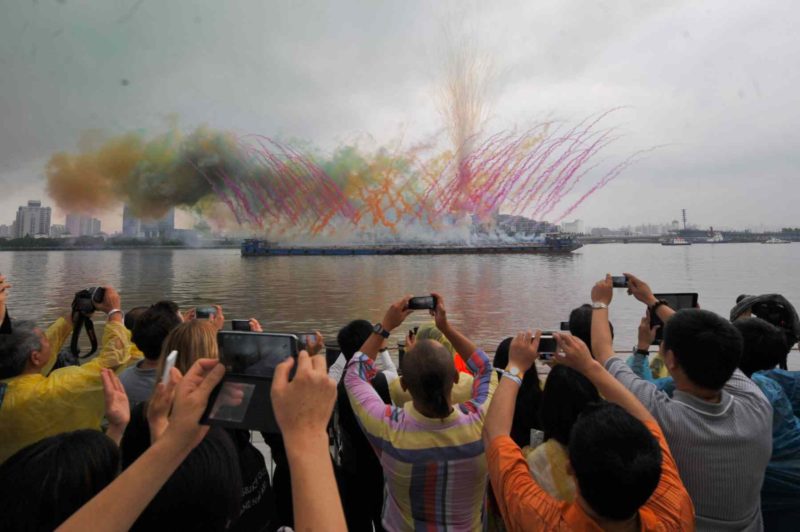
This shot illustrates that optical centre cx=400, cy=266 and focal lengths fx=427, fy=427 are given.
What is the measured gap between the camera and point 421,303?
2.82 meters

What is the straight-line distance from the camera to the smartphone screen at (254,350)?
1.30 meters

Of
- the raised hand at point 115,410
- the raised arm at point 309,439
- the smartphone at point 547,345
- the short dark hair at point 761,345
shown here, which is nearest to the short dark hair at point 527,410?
the smartphone at point 547,345

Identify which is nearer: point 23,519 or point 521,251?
point 23,519

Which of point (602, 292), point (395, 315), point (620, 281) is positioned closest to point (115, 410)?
point (395, 315)

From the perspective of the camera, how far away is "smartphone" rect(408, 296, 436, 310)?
2811 millimetres

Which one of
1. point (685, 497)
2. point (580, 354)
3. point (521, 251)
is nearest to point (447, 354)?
point (580, 354)

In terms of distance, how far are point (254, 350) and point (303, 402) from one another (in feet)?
1.15

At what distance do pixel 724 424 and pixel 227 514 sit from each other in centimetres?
194

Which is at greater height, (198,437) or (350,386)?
(198,437)

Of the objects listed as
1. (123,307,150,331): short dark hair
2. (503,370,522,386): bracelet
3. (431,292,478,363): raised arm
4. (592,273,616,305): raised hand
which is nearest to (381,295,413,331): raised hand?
(431,292,478,363): raised arm

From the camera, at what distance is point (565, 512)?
1.38 m

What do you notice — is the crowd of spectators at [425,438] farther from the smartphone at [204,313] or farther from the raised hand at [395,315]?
the smartphone at [204,313]

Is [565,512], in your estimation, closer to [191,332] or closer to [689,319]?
[689,319]

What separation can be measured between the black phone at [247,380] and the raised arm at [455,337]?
149 cm
